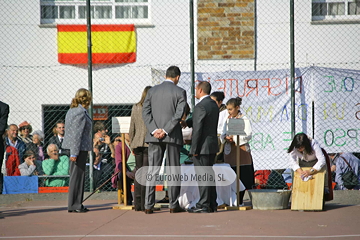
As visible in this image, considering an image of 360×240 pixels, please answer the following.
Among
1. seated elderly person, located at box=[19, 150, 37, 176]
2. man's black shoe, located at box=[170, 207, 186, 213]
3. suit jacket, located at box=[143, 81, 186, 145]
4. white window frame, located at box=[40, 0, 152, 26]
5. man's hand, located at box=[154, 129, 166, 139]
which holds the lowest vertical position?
man's black shoe, located at box=[170, 207, 186, 213]

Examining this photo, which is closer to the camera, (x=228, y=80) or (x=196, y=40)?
(x=228, y=80)

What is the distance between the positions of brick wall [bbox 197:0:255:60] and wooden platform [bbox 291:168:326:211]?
16.0 feet

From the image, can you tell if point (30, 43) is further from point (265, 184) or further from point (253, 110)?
point (265, 184)

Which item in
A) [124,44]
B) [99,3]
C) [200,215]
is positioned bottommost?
[200,215]

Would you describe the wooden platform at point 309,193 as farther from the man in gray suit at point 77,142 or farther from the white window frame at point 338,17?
the white window frame at point 338,17

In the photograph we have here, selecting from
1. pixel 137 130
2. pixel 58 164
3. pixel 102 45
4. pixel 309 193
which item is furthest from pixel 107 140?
pixel 309 193

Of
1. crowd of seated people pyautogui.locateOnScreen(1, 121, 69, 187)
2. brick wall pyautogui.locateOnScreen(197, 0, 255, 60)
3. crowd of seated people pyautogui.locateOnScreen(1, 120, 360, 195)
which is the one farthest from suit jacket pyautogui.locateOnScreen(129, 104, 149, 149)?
brick wall pyautogui.locateOnScreen(197, 0, 255, 60)

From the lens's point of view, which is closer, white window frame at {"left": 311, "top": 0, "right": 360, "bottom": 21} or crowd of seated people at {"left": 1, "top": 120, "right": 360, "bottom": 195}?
crowd of seated people at {"left": 1, "top": 120, "right": 360, "bottom": 195}

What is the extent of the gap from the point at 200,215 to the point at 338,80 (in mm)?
4332

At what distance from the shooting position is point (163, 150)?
8062 millimetres

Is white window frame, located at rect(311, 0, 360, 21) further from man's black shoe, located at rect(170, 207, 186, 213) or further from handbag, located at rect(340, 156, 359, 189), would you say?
man's black shoe, located at rect(170, 207, 186, 213)

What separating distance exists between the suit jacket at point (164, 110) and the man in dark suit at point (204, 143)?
237 millimetres

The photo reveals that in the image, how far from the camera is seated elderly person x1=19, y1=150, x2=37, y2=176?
10391 mm

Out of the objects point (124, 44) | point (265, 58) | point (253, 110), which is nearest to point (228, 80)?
point (253, 110)
